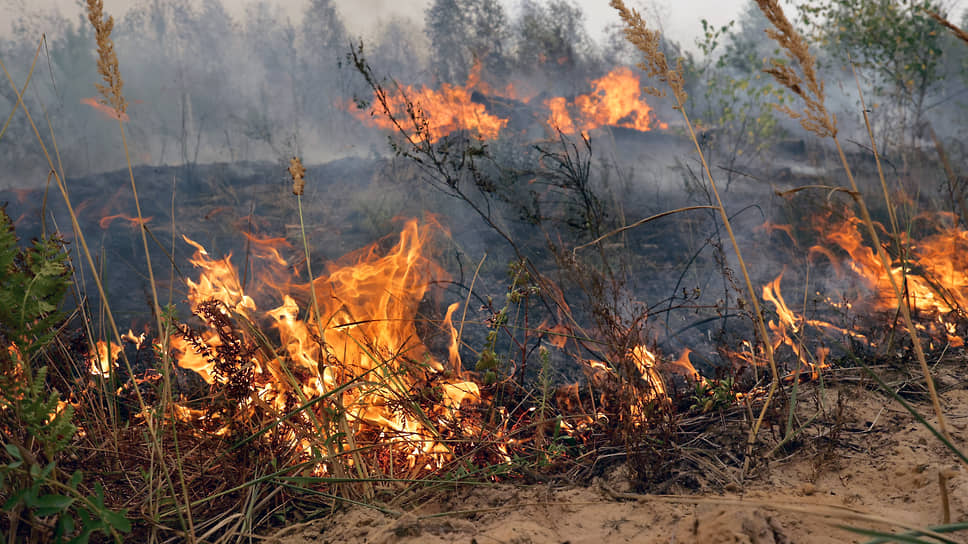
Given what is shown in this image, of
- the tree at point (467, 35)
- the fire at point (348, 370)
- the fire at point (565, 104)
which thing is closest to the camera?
the fire at point (348, 370)

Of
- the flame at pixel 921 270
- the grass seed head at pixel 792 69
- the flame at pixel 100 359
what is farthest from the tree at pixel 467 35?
the grass seed head at pixel 792 69

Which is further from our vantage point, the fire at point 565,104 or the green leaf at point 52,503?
the fire at point 565,104

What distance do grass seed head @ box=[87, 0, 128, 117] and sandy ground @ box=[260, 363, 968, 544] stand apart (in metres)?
1.34

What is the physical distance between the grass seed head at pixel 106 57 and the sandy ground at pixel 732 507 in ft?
4.39

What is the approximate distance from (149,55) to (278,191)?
32.8 feet

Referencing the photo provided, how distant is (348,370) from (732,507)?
1.50 m

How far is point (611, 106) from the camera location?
14047 mm

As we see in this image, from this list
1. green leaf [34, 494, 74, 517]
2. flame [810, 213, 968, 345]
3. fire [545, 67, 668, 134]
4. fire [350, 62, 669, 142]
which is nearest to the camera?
green leaf [34, 494, 74, 517]

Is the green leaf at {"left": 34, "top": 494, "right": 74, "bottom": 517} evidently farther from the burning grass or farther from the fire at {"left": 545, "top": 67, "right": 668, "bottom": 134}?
the fire at {"left": 545, "top": 67, "right": 668, "bottom": 134}

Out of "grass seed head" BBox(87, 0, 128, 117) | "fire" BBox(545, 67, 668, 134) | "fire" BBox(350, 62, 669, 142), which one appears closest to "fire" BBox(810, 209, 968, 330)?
"grass seed head" BBox(87, 0, 128, 117)

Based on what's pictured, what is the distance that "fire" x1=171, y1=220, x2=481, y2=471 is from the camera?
1735 mm

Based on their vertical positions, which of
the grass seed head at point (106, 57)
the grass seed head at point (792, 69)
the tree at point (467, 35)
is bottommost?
the grass seed head at point (792, 69)

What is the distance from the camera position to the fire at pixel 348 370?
5.69 feet

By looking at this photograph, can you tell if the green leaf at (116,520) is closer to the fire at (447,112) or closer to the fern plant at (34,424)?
the fern plant at (34,424)
